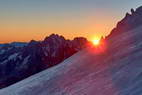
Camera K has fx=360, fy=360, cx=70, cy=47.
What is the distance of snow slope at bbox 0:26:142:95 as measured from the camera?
28.1 m

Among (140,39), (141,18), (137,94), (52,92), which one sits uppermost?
(141,18)

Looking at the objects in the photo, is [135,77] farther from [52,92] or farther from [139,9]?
[139,9]

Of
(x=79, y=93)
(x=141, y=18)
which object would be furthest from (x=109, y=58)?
(x=141, y=18)

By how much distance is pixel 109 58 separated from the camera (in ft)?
136

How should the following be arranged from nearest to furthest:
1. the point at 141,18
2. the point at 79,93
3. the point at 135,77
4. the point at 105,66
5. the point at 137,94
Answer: the point at 137,94 → the point at 135,77 → the point at 79,93 → the point at 105,66 → the point at 141,18

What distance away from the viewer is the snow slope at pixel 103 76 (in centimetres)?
2811

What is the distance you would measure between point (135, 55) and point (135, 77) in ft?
26.7

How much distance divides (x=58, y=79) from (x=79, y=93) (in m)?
11.0

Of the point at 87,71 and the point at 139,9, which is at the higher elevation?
the point at 139,9

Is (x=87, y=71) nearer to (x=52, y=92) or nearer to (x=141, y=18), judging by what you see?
(x=52, y=92)

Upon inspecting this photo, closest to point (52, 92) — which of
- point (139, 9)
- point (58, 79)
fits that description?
point (58, 79)

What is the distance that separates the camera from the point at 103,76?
3462 cm

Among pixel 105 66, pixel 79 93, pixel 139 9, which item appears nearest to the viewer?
pixel 79 93

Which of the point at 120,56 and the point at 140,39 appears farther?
the point at 140,39
